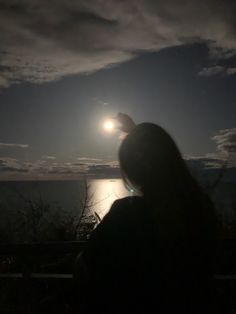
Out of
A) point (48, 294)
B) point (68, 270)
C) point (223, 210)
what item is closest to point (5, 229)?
point (68, 270)

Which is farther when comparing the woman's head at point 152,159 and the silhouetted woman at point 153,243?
the woman's head at point 152,159

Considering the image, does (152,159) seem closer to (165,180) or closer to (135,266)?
(165,180)

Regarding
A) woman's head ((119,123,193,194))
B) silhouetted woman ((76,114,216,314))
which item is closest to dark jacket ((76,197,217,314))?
silhouetted woman ((76,114,216,314))

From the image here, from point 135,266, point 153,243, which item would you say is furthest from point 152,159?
point 135,266

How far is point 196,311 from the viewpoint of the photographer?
6.25ft

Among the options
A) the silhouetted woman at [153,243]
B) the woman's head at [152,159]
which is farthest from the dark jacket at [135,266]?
the woman's head at [152,159]

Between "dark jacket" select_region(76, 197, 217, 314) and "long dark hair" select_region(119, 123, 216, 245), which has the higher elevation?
"long dark hair" select_region(119, 123, 216, 245)

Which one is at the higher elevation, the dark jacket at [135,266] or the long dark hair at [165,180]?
the long dark hair at [165,180]

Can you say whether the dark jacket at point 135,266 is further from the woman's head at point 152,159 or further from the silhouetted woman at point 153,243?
the woman's head at point 152,159

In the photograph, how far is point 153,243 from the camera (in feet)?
6.00

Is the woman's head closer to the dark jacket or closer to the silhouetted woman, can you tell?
the silhouetted woman

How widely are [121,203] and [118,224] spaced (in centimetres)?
9

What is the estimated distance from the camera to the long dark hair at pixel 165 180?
186 cm

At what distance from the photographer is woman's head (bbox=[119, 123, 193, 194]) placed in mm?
1908
